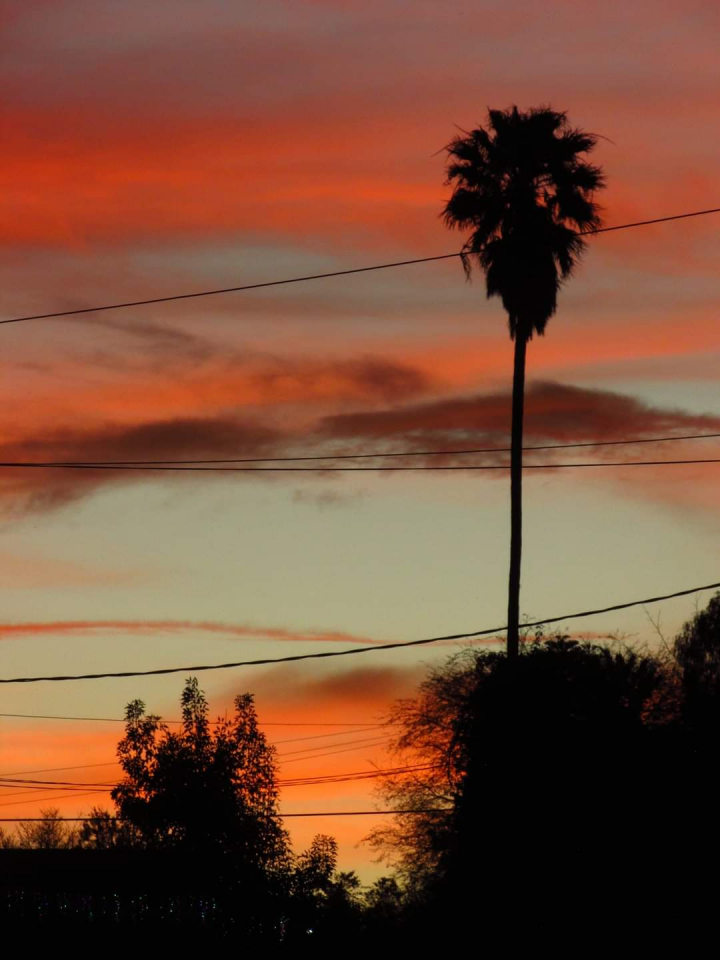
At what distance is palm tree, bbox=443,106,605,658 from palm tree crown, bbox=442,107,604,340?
0.03 metres

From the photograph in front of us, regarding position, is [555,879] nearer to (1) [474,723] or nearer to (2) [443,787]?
(1) [474,723]

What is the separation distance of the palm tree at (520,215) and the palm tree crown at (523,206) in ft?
0.09

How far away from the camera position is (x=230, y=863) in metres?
60.1

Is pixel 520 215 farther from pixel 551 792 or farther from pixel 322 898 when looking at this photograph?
pixel 322 898

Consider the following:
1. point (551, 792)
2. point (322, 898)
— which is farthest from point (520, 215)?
point (322, 898)

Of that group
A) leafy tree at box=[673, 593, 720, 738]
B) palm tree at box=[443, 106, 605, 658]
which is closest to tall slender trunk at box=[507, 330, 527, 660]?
palm tree at box=[443, 106, 605, 658]

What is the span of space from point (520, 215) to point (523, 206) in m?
0.27

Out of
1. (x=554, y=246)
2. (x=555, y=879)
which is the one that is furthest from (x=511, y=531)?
(x=555, y=879)

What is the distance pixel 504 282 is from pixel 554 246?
63.8 inches

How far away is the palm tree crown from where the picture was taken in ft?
120

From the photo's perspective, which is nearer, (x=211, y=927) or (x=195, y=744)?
(x=211, y=927)

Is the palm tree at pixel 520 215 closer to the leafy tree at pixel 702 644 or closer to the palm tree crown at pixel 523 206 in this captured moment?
the palm tree crown at pixel 523 206

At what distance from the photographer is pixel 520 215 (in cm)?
3709

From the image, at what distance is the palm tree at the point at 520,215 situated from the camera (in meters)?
36.7
